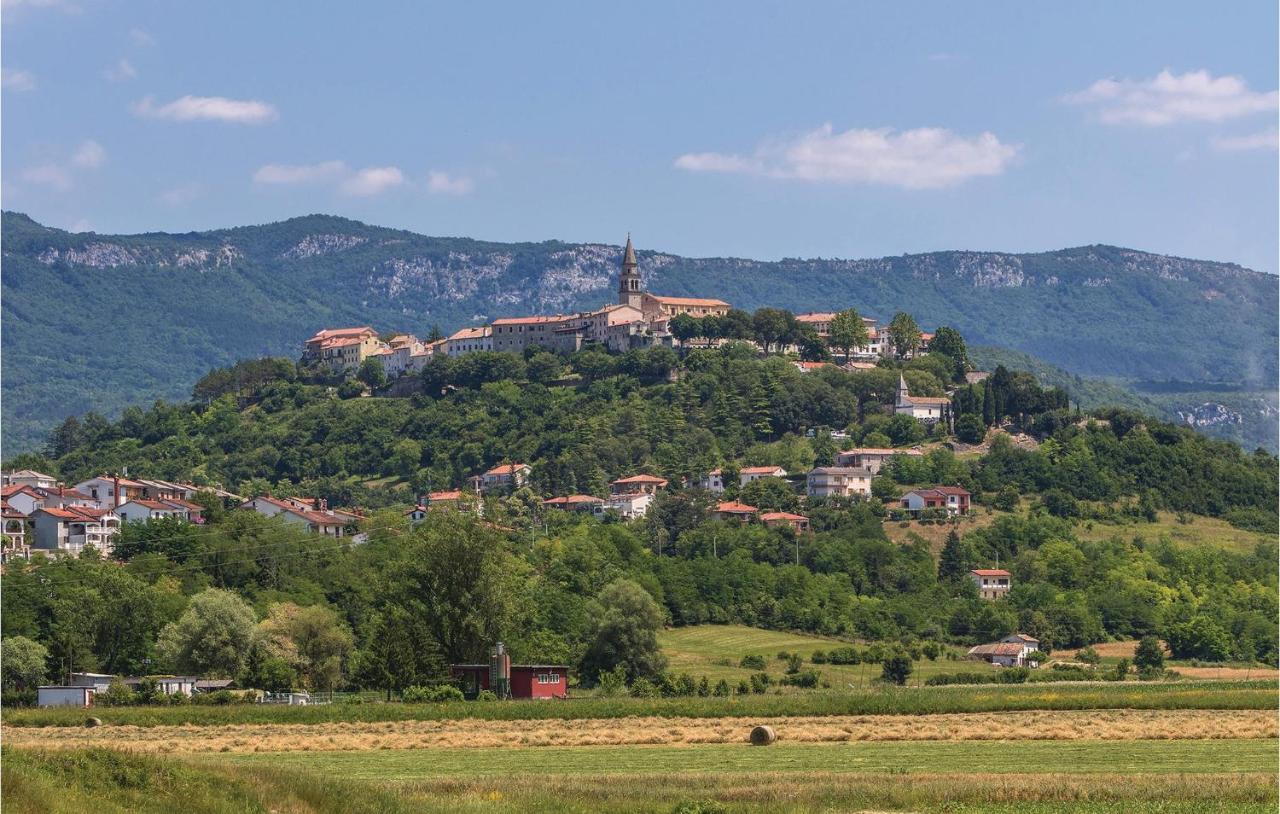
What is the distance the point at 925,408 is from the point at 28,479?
268 feet

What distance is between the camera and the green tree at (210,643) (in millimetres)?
83312

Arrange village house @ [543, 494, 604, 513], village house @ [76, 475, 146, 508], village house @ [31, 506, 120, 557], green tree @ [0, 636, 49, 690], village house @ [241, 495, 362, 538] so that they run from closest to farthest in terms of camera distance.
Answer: green tree @ [0, 636, 49, 690]
village house @ [31, 506, 120, 557]
village house @ [241, 495, 362, 538]
village house @ [76, 475, 146, 508]
village house @ [543, 494, 604, 513]

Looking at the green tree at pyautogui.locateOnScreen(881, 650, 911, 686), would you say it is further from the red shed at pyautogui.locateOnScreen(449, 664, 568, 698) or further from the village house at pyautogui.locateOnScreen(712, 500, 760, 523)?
the village house at pyautogui.locateOnScreen(712, 500, 760, 523)

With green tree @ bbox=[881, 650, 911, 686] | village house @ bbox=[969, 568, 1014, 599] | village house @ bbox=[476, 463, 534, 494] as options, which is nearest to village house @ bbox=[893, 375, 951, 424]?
village house @ bbox=[476, 463, 534, 494]

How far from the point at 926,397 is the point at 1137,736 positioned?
136 metres

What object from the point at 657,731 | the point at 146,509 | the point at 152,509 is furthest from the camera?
the point at 146,509

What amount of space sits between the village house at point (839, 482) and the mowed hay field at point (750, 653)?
43237 mm

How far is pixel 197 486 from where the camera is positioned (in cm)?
17762

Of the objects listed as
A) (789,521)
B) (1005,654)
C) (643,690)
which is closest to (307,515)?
(789,521)

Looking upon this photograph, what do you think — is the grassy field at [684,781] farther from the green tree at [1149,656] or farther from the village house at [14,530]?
the village house at [14,530]

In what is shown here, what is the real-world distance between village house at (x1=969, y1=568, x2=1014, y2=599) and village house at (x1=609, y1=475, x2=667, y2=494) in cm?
4081

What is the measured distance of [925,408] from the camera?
600ft

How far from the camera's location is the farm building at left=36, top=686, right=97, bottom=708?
2741 inches

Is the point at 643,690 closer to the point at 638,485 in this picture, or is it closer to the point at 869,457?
the point at 638,485
